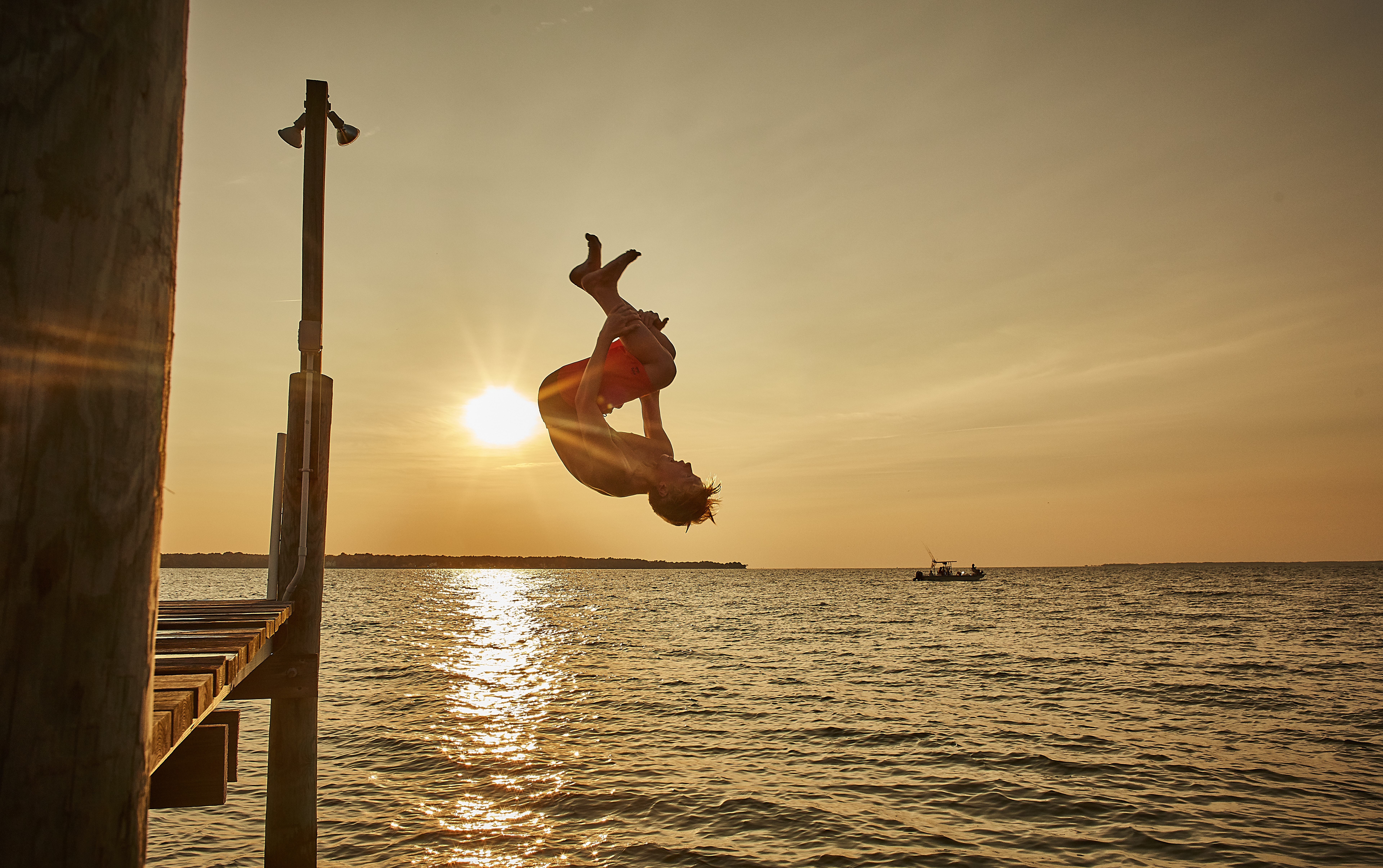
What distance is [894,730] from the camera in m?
20.9

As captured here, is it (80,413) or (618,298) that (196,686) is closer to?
(80,413)

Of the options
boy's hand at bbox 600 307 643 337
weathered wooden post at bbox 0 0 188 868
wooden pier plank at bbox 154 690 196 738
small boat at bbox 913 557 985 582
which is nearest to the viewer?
weathered wooden post at bbox 0 0 188 868

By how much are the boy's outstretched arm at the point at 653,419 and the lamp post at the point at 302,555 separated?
4.37 meters

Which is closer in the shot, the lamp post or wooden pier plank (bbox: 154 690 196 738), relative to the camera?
wooden pier plank (bbox: 154 690 196 738)

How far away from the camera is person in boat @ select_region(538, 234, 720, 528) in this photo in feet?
15.8

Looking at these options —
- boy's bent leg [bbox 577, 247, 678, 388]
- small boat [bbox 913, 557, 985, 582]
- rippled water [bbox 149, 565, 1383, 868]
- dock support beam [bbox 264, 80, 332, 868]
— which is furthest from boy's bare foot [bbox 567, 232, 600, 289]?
small boat [bbox 913, 557, 985, 582]

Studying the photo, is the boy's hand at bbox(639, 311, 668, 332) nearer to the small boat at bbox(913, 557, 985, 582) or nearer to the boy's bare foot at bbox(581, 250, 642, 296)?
the boy's bare foot at bbox(581, 250, 642, 296)

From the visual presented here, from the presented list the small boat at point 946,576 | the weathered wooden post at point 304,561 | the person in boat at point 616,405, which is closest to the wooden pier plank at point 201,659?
the weathered wooden post at point 304,561

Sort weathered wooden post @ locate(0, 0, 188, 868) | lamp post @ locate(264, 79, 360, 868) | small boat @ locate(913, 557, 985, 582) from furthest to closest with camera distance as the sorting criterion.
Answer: small boat @ locate(913, 557, 985, 582)
lamp post @ locate(264, 79, 360, 868)
weathered wooden post @ locate(0, 0, 188, 868)

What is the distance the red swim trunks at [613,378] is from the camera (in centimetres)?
505

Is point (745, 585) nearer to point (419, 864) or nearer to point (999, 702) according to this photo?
point (999, 702)

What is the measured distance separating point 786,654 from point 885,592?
88043 millimetres

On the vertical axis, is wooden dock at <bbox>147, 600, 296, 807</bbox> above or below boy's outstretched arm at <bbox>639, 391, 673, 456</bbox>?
below

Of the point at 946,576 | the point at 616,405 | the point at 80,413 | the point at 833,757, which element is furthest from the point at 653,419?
the point at 946,576
